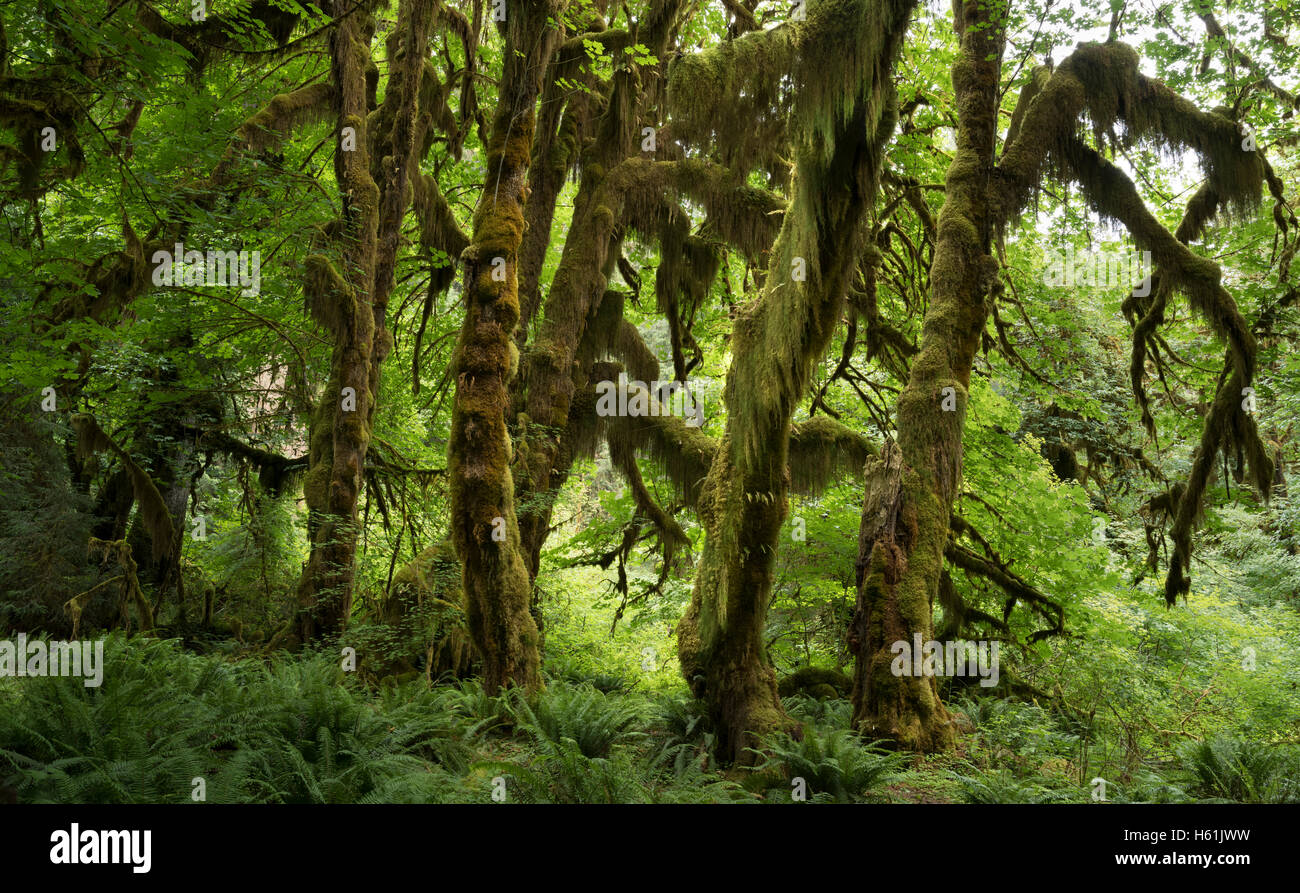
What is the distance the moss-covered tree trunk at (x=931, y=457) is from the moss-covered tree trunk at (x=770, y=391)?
886 mm

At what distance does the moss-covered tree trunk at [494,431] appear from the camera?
260 inches

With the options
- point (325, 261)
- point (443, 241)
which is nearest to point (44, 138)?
point (325, 261)

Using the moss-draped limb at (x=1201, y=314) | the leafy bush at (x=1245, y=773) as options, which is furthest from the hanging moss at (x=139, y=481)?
the moss-draped limb at (x=1201, y=314)

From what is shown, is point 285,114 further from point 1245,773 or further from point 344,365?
point 1245,773

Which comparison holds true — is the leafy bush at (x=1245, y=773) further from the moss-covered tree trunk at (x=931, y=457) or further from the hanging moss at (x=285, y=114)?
the hanging moss at (x=285, y=114)

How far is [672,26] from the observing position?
9.92 meters

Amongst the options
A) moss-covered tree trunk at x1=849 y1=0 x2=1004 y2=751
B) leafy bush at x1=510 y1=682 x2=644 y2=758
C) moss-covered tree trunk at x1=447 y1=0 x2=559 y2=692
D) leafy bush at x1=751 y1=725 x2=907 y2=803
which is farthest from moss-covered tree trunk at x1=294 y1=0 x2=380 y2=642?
moss-covered tree trunk at x1=849 y1=0 x2=1004 y2=751

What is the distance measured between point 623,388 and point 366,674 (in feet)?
16.7

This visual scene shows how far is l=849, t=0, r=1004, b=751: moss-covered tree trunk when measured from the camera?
6.47 metres

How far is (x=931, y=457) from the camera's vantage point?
7.01 metres

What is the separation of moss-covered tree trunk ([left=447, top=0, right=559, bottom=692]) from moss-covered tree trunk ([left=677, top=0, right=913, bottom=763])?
1718 mm
